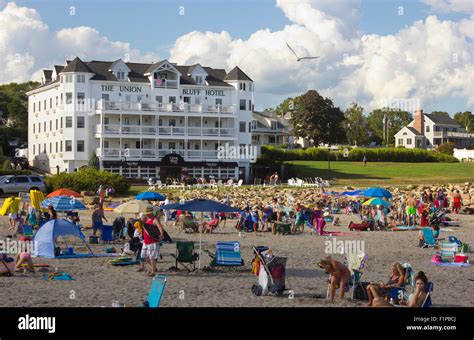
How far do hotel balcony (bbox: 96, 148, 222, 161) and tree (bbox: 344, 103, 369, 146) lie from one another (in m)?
51.5

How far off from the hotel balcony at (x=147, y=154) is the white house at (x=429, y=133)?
193 feet

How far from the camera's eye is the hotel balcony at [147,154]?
62031 millimetres

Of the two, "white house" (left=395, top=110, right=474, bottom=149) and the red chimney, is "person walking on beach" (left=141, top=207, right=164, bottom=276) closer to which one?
"white house" (left=395, top=110, right=474, bottom=149)

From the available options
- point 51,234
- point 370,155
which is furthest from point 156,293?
point 370,155

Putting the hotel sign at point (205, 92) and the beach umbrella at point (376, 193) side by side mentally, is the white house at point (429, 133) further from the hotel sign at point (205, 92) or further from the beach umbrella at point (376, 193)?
the beach umbrella at point (376, 193)

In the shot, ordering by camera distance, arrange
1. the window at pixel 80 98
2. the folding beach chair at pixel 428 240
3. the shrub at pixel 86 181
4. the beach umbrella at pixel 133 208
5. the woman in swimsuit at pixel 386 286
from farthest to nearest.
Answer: the window at pixel 80 98 → the shrub at pixel 86 181 → the beach umbrella at pixel 133 208 → the folding beach chair at pixel 428 240 → the woman in swimsuit at pixel 386 286

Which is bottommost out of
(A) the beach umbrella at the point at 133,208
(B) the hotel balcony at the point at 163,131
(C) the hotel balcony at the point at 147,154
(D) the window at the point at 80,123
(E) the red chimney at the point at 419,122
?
(A) the beach umbrella at the point at 133,208

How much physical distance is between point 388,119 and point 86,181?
95562mm

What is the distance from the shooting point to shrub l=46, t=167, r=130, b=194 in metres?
46.7

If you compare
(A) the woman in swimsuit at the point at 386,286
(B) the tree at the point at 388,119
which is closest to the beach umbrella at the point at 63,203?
(A) the woman in swimsuit at the point at 386,286

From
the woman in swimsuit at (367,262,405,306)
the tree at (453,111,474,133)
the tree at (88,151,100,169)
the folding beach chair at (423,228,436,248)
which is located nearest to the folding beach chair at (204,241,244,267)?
the woman in swimsuit at (367,262,405,306)

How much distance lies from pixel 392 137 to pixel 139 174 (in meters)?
73.5

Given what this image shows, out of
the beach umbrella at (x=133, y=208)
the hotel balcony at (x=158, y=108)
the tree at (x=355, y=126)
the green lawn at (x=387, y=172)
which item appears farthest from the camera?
the tree at (x=355, y=126)
